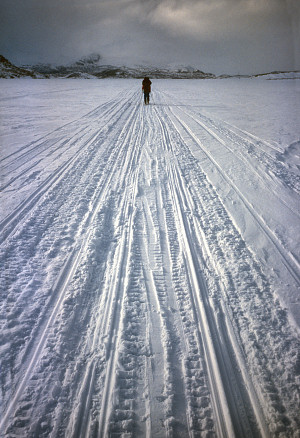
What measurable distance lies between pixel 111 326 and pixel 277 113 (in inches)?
442

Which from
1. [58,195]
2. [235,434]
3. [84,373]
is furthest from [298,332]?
[58,195]

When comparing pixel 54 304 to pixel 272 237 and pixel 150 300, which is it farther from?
pixel 272 237

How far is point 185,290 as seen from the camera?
7.97 ft

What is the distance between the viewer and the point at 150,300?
232 cm

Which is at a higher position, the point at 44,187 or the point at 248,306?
the point at 44,187

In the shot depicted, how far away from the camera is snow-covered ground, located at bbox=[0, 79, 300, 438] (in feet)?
5.27

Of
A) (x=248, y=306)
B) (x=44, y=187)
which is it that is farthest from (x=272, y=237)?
(x=44, y=187)

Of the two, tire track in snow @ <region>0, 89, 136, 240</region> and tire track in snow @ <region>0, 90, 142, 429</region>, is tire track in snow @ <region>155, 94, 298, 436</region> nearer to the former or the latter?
tire track in snow @ <region>0, 90, 142, 429</region>

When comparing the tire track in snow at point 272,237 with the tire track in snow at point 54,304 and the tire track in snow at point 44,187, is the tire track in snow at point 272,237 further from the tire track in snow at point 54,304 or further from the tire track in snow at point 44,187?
the tire track in snow at point 44,187

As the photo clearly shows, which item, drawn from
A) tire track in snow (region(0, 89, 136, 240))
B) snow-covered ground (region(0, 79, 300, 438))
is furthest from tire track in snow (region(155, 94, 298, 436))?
tire track in snow (region(0, 89, 136, 240))

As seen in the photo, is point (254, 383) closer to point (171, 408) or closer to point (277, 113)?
point (171, 408)

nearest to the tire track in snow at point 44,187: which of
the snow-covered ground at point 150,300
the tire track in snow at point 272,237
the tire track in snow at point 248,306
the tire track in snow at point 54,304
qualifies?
the snow-covered ground at point 150,300

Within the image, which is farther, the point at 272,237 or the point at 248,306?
the point at 272,237

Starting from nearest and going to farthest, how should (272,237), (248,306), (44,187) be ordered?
(248,306) → (272,237) → (44,187)
